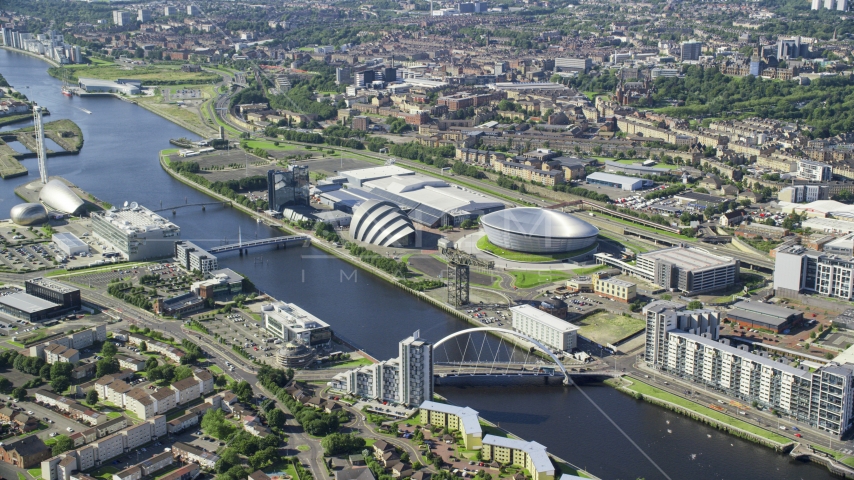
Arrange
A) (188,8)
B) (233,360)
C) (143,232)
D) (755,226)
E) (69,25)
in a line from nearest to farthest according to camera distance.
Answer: (233,360)
(143,232)
(755,226)
(69,25)
(188,8)

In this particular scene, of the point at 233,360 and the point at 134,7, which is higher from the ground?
the point at 134,7

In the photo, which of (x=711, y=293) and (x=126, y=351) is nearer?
(x=126, y=351)

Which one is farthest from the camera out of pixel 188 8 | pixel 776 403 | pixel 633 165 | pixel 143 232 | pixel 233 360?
pixel 188 8

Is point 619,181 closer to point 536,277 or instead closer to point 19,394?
point 536,277

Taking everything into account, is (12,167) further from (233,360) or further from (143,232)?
(233,360)

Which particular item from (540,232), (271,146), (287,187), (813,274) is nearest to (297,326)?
(540,232)

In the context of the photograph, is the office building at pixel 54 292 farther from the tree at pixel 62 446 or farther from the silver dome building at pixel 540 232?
the silver dome building at pixel 540 232

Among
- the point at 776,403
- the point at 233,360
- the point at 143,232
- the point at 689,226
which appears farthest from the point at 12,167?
the point at 776,403
